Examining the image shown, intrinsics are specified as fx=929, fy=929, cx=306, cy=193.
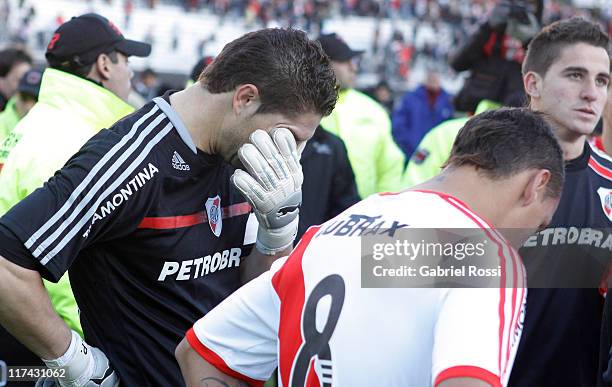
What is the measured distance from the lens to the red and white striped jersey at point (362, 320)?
6.59ft

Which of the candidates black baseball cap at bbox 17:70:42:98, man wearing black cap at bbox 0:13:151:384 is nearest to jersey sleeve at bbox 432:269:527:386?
man wearing black cap at bbox 0:13:151:384

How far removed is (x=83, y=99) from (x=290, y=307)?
2.20m

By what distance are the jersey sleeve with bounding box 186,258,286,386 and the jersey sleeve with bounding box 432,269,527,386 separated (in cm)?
56

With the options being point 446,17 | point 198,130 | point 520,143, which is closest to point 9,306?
point 198,130

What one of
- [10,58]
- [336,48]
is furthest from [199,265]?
[10,58]

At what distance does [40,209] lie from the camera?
265 centimetres

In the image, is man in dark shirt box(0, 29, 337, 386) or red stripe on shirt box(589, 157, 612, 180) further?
red stripe on shirt box(589, 157, 612, 180)

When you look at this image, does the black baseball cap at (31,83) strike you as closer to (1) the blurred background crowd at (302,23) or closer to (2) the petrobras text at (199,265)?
(2) the petrobras text at (199,265)

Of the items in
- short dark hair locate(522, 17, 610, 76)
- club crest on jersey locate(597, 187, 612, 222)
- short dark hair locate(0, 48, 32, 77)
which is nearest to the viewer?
club crest on jersey locate(597, 187, 612, 222)

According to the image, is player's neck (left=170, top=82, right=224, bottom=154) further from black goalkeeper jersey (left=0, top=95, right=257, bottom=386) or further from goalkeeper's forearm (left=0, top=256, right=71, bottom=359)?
goalkeeper's forearm (left=0, top=256, right=71, bottom=359)

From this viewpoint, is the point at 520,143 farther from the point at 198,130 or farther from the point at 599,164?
the point at 599,164

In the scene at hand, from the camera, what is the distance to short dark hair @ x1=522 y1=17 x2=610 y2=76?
4.14 meters

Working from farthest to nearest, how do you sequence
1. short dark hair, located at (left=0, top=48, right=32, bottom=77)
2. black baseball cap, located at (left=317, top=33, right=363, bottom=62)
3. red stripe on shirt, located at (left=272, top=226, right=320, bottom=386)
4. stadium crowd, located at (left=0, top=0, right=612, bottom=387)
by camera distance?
1. short dark hair, located at (left=0, top=48, right=32, bottom=77)
2. black baseball cap, located at (left=317, top=33, right=363, bottom=62)
3. red stripe on shirt, located at (left=272, top=226, right=320, bottom=386)
4. stadium crowd, located at (left=0, top=0, right=612, bottom=387)

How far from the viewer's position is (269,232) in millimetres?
3123
